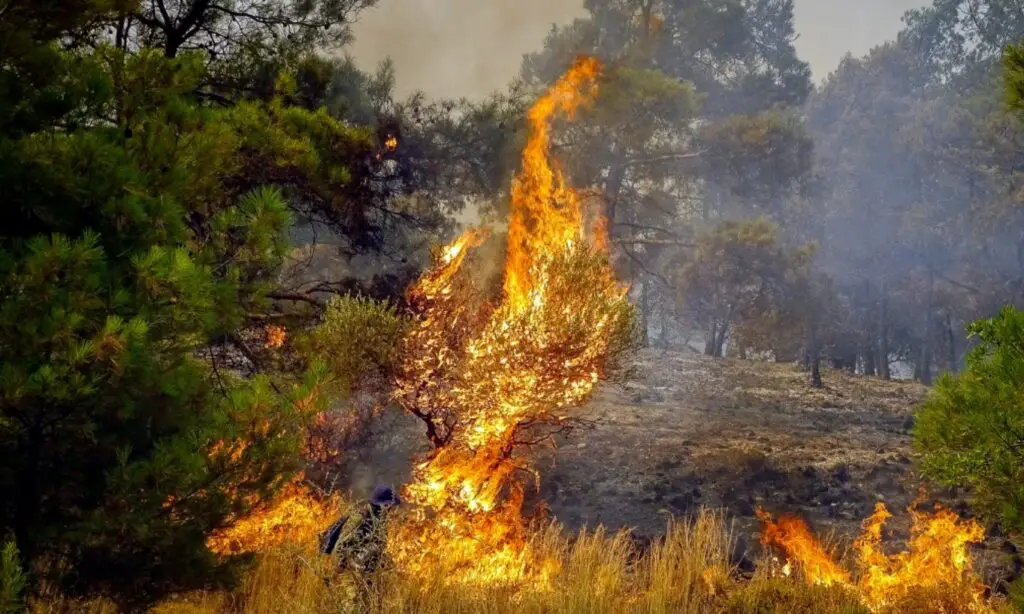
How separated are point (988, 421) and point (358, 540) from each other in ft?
16.1

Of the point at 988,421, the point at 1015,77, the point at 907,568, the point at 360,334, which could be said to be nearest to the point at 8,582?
the point at 988,421

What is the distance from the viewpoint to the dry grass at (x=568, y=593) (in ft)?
19.5

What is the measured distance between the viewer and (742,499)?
1586 cm

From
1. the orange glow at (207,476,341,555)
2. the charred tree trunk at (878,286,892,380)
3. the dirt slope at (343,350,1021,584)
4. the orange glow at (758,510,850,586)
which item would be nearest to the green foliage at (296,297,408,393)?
the orange glow at (207,476,341,555)

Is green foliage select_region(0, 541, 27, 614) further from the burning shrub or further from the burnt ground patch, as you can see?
the burnt ground patch

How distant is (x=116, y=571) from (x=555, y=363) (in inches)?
278

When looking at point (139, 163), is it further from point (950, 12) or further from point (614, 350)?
point (950, 12)

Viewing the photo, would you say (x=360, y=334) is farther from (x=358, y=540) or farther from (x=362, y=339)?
(x=358, y=540)

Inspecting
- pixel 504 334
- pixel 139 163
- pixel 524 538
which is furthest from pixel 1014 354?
pixel 524 538

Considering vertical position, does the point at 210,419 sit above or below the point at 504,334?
below

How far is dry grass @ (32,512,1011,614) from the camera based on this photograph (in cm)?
595

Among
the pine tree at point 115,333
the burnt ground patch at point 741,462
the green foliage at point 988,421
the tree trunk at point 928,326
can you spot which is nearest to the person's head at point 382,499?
the pine tree at point 115,333

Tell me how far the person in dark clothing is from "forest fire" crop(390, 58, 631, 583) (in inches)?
151

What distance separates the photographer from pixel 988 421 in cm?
501
